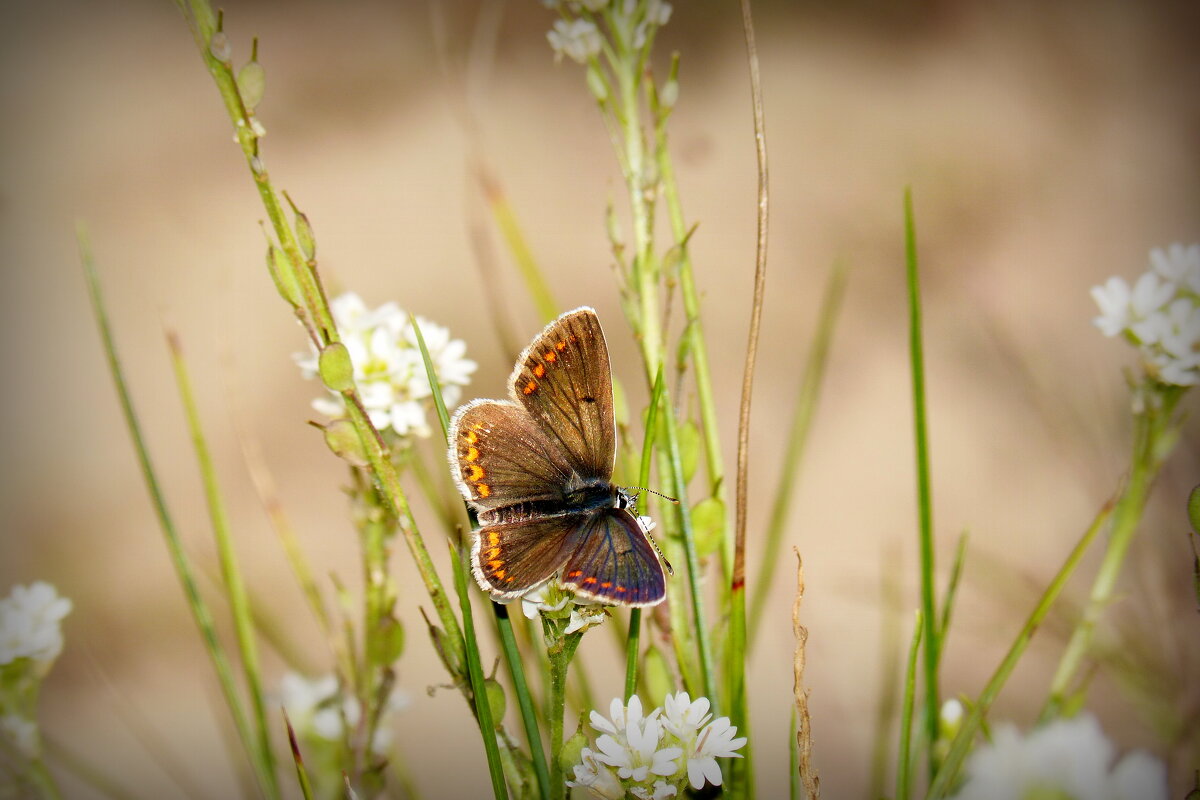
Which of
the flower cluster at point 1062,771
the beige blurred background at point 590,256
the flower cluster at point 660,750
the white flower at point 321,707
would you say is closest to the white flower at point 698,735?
the flower cluster at point 660,750

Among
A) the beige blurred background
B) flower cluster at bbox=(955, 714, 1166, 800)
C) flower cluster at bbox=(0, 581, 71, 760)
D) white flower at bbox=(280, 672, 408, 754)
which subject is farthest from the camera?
the beige blurred background

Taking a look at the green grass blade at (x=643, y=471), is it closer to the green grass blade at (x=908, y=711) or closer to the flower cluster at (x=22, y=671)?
the green grass blade at (x=908, y=711)

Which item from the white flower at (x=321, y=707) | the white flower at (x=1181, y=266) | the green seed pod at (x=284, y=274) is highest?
the green seed pod at (x=284, y=274)

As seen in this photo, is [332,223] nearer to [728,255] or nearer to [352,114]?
[352,114]

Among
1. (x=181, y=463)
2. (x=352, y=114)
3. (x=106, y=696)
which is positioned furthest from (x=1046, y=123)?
(x=106, y=696)

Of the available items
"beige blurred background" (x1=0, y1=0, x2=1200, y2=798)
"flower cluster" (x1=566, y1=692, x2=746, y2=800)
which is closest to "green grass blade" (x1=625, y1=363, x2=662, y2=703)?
"flower cluster" (x1=566, y1=692, x2=746, y2=800)

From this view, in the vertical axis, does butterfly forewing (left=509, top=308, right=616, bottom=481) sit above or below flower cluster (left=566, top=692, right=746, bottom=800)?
above

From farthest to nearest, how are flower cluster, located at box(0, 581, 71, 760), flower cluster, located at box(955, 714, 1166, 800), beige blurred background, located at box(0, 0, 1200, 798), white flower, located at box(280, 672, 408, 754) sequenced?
beige blurred background, located at box(0, 0, 1200, 798) → white flower, located at box(280, 672, 408, 754) → flower cluster, located at box(0, 581, 71, 760) → flower cluster, located at box(955, 714, 1166, 800)

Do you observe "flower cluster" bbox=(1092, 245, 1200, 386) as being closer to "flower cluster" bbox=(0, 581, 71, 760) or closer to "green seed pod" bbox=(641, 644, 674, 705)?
"green seed pod" bbox=(641, 644, 674, 705)

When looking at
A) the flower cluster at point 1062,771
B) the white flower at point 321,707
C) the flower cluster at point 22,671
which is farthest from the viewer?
the white flower at point 321,707
